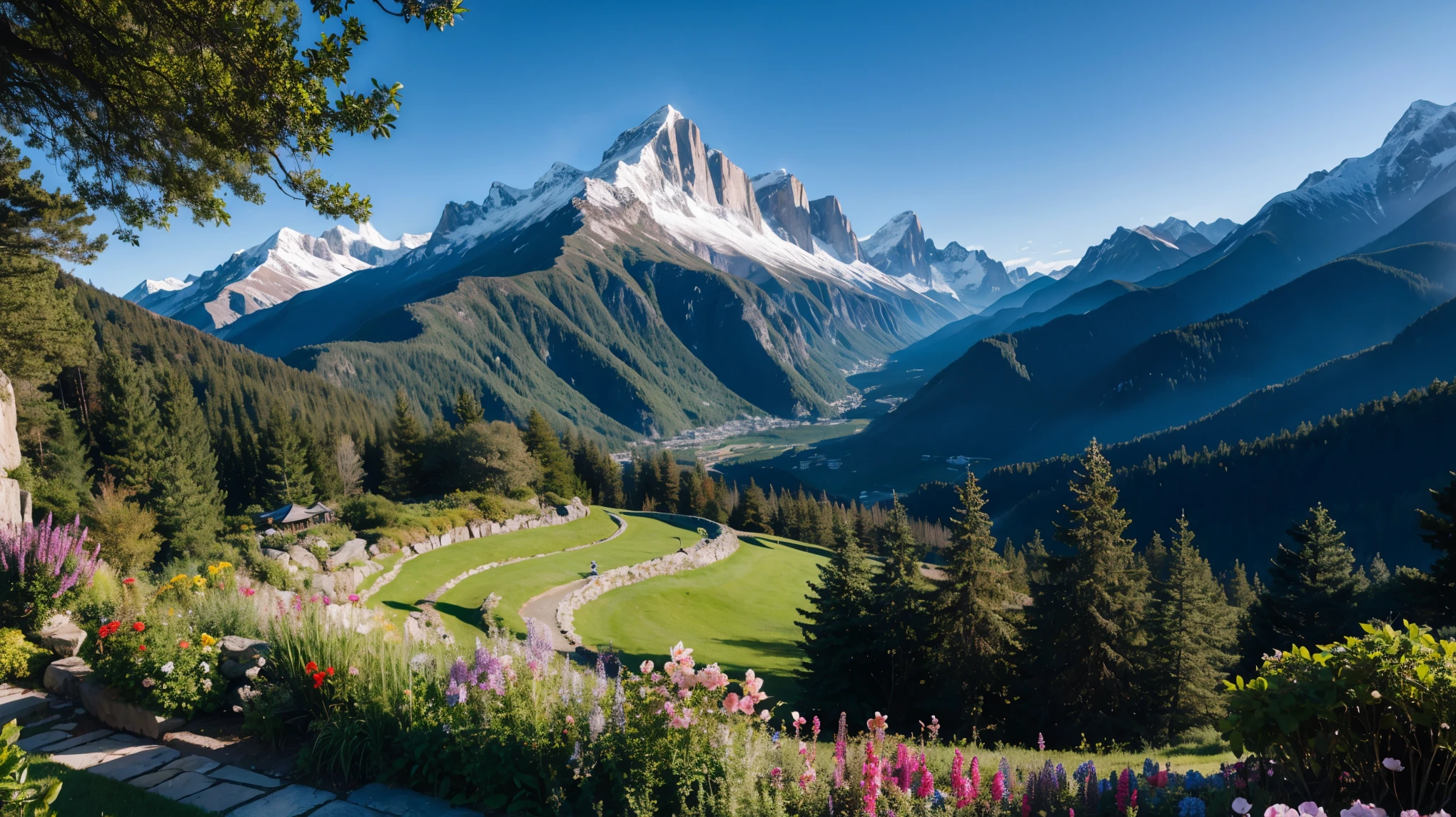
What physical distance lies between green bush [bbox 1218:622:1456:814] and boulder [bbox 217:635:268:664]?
8725mm

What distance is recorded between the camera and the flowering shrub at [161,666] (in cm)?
638

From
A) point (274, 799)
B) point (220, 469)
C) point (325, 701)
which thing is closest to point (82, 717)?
point (325, 701)

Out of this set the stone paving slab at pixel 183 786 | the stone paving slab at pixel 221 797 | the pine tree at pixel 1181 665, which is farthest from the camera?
the pine tree at pixel 1181 665

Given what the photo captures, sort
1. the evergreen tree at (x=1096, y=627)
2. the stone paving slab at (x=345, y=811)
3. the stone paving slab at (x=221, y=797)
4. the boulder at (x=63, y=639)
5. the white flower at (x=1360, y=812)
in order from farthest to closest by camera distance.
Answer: the evergreen tree at (x=1096, y=627), the boulder at (x=63, y=639), the stone paving slab at (x=221, y=797), the stone paving slab at (x=345, y=811), the white flower at (x=1360, y=812)

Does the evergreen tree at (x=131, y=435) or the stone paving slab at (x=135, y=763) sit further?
the evergreen tree at (x=131, y=435)

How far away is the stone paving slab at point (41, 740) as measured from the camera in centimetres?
607

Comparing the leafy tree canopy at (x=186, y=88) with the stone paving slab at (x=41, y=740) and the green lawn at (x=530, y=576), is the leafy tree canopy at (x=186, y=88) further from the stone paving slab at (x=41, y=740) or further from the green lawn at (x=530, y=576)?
the green lawn at (x=530, y=576)

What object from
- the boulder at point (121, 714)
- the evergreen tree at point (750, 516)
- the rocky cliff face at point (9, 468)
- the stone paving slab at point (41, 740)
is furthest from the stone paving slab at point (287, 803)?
the evergreen tree at point (750, 516)

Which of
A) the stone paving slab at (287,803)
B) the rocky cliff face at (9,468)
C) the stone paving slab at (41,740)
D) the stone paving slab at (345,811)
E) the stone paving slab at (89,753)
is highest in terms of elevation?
the rocky cliff face at (9,468)

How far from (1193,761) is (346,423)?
97337mm

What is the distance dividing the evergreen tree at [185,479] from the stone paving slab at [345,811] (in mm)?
20437

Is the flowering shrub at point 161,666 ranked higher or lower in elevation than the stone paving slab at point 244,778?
higher

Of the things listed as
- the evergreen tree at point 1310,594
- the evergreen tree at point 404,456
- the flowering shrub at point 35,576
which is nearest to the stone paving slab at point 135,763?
the flowering shrub at point 35,576

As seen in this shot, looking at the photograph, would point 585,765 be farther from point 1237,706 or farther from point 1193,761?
point 1193,761
